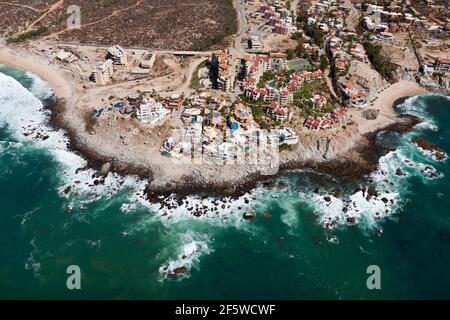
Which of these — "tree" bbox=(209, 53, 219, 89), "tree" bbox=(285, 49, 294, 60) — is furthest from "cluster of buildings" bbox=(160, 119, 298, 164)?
"tree" bbox=(285, 49, 294, 60)

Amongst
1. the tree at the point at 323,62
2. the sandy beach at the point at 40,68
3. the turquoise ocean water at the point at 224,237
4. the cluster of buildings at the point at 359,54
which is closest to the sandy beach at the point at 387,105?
the cluster of buildings at the point at 359,54

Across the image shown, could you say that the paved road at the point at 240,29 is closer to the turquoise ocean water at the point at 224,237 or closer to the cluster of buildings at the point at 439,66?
the turquoise ocean water at the point at 224,237

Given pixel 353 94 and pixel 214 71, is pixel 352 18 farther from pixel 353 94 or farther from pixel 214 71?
pixel 214 71

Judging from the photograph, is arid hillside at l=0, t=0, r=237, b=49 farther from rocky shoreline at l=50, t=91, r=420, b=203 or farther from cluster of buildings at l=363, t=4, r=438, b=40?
cluster of buildings at l=363, t=4, r=438, b=40

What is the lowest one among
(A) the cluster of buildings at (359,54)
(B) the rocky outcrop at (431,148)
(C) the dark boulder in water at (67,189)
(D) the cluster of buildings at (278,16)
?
(B) the rocky outcrop at (431,148)
